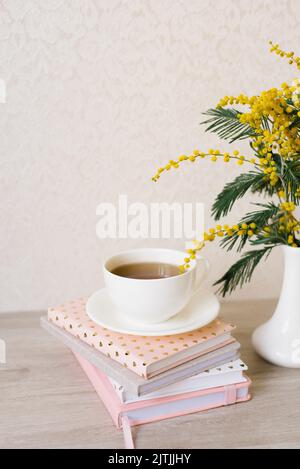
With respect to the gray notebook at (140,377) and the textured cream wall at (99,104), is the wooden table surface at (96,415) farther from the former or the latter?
the textured cream wall at (99,104)

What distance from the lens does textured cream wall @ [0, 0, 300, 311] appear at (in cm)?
100

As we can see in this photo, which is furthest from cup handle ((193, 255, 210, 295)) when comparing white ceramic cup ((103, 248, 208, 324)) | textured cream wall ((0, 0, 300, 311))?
textured cream wall ((0, 0, 300, 311))

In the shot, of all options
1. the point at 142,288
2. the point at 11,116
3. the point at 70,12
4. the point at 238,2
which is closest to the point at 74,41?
the point at 70,12

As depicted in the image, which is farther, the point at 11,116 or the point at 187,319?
the point at 11,116

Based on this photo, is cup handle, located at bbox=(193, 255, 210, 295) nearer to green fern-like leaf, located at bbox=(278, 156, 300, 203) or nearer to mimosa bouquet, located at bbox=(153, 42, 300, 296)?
mimosa bouquet, located at bbox=(153, 42, 300, 296)

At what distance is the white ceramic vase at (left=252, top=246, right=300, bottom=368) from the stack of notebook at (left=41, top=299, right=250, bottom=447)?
10 centimetres

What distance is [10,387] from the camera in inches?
32.0

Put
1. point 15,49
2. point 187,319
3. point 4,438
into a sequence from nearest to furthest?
point 4,438 < point 187,319 < point 15,49

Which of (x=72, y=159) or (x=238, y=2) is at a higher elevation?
(x=238, y=2)

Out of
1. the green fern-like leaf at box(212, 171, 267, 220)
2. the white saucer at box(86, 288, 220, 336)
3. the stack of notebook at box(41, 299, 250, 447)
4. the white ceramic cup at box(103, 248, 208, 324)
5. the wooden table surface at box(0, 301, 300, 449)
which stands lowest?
the wooden table surface at box(0, 301, 300, 449)

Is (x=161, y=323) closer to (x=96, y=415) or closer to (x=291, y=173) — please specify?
(x=96, y=415)

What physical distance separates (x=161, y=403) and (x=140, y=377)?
0.17 feet

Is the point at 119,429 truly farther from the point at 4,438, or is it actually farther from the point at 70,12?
the point at 70,12

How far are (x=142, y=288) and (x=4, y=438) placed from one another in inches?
10.2
